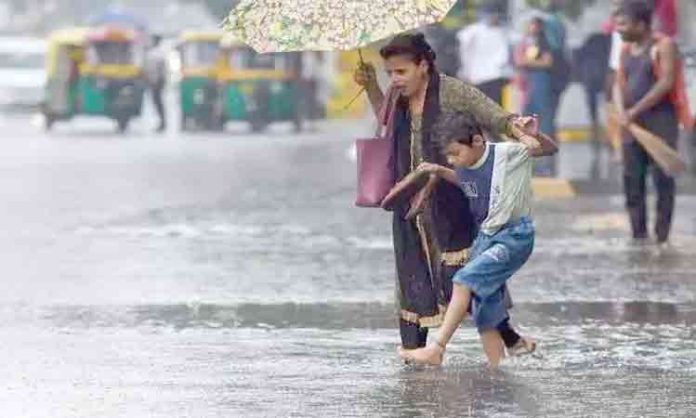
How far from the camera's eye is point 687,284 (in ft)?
41.8

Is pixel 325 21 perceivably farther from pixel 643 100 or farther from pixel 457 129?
pixel 643 100

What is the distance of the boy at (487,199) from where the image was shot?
29.8 feet

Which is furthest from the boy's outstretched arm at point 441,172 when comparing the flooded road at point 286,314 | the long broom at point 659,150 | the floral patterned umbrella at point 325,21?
the long broom at point 659,150

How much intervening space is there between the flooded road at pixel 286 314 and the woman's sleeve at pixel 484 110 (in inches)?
41.8

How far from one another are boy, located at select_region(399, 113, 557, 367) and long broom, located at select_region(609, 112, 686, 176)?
16.7 feet

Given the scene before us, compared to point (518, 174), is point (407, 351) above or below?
below

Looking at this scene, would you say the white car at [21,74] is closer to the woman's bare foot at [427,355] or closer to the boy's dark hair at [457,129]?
the woman's bare foot at [427,355]

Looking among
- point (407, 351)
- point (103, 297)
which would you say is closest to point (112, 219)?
point (103, 297)

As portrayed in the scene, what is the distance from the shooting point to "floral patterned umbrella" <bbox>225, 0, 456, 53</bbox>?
8.94m

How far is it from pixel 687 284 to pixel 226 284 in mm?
2722

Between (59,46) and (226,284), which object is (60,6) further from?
(226,284)

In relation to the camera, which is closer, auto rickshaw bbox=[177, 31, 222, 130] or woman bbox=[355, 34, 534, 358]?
woman bbox=[355, 34, 534, 358]

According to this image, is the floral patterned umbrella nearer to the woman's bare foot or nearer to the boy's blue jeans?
the boy's blue jeans

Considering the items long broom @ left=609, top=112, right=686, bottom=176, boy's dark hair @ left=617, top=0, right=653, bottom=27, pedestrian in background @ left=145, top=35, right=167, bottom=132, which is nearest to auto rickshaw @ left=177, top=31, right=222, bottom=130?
pedestrian in background @ left=145, top=35, right=167, bottom=132
